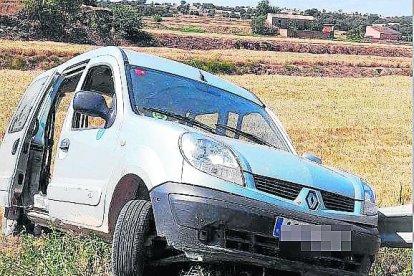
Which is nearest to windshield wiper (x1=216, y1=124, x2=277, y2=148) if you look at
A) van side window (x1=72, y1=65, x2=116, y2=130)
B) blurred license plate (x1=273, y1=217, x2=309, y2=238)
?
van side window (x1=72, y1=65, x2=116, y2=130)

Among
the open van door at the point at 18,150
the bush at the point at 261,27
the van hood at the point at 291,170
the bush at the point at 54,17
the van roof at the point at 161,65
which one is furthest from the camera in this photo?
the bush at the point at 261,27

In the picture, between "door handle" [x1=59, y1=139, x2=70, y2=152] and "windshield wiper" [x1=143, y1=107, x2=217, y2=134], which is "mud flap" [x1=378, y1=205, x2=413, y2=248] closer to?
"windshield wiper" [x1=143, y1=107, x2=217, y2=134]

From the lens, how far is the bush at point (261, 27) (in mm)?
103875

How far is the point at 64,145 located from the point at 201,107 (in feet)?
3.76

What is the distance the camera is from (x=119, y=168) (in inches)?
219

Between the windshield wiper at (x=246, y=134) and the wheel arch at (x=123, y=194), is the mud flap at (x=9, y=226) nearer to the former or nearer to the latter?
the wheel arch at (x=123, y=194)

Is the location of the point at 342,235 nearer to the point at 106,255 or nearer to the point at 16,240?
the point at 106,255

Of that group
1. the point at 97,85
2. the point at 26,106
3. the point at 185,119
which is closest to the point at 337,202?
the point at 185,119

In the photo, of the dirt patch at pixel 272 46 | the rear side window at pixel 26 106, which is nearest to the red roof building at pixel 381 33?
the dirt patch at pixel 272 46

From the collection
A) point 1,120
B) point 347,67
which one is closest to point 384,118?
point 1,120

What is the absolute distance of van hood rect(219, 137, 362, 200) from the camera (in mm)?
5070

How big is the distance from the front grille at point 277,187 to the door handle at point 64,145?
2075mm

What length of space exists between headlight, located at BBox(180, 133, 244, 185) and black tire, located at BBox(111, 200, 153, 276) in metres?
0.47

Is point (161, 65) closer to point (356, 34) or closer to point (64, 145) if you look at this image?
point (64, 145)
